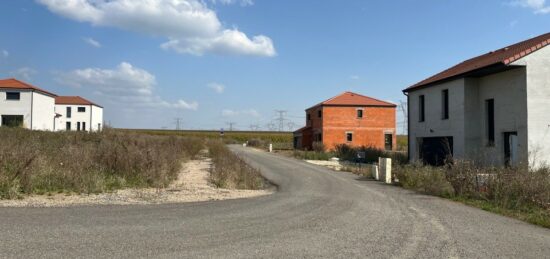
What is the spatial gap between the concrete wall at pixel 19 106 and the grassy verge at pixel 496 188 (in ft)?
157

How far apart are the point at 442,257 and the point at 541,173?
29.8 ft

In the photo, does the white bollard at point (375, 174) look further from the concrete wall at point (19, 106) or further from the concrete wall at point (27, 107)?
the concrete wall at point (19, 106)

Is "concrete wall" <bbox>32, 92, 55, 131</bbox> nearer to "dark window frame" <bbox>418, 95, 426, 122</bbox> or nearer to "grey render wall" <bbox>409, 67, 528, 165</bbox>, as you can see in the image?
"dark window frame" <bbox>418, 95, 426, 122</bbox>

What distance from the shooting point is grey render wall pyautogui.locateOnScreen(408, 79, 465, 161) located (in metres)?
25.5

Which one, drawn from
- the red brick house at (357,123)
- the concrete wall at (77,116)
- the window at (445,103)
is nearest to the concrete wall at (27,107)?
the concrete wall at (77,116)

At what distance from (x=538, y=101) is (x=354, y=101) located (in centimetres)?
3319

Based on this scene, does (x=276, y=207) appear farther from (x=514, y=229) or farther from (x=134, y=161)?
(x=134, y=161)

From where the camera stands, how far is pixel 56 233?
7.34 meters

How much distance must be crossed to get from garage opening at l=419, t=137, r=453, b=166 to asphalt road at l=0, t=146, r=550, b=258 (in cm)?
1635

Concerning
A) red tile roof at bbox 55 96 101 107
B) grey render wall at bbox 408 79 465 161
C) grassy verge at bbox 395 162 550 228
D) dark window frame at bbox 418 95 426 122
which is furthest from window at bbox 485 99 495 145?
red tile roof at bbox 55 96 101 107

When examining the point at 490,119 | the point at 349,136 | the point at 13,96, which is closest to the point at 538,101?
the point at 490,119

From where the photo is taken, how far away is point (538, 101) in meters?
21.3

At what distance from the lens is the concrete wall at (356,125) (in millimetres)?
52938

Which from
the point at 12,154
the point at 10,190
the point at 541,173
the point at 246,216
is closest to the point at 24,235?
the point at 246,216
